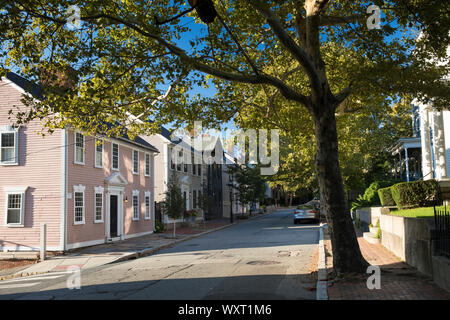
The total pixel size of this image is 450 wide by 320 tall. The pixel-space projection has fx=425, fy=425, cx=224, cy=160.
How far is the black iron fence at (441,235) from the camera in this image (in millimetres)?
7957

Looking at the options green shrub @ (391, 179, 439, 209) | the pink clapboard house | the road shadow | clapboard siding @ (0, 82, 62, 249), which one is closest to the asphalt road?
the road shadow

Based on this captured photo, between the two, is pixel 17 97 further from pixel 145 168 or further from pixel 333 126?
pixel 333 126

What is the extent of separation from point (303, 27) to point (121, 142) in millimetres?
16514

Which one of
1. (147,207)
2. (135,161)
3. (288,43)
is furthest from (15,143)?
(288,43)

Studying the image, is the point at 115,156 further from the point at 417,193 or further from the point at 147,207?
the point at 417,193

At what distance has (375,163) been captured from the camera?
38438 mm

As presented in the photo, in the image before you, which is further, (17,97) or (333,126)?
(17,97)

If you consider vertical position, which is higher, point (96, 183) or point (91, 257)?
point (96, 183)

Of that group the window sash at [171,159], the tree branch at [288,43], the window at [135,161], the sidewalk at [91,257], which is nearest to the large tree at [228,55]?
the tree branch at [288,43]

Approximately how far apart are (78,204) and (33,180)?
2.33 m

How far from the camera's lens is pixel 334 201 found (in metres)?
9.65

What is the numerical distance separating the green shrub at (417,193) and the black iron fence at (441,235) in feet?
28.0

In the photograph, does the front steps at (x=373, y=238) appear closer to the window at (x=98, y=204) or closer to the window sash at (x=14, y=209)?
the window at (x=98, y=204)
